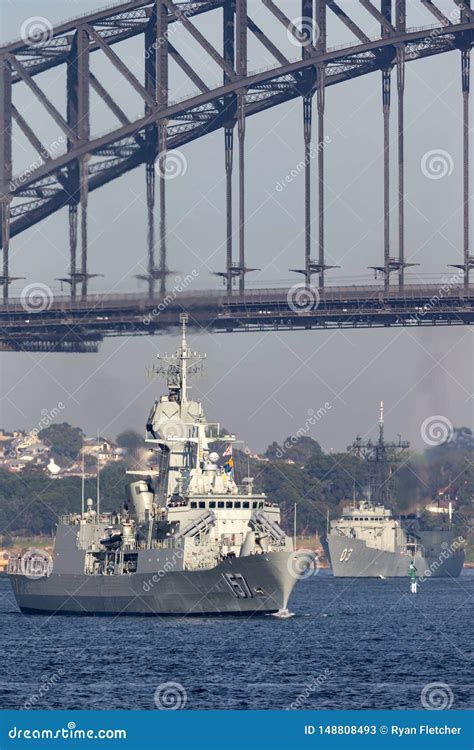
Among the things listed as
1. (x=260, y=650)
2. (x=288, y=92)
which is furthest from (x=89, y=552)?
(x=288, y=92)

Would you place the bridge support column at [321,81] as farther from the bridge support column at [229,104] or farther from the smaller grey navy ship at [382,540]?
the smaller grey navy ship at [382,540]

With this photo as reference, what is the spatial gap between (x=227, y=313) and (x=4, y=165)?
A: 46.8 ft

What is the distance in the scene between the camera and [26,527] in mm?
137250

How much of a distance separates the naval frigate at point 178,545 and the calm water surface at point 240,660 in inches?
34.7

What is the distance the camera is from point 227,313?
90000 millimetres

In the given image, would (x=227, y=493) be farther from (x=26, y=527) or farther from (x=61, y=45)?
(x=26, y=527)

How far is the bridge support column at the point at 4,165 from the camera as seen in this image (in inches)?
3780

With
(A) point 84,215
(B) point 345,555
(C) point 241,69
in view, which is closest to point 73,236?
(A) point 84,215

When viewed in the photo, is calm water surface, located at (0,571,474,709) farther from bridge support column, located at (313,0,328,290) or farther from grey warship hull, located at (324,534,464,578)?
grey warship hull, located at (324,534,464,578)

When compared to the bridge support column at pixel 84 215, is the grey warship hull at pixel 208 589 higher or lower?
lower

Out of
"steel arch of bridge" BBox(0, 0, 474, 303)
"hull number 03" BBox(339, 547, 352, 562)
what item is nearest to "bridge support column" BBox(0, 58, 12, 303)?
"steel arch of bridge" BBox(0, 0, 474, 303)

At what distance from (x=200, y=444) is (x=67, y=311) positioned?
26.3 metres

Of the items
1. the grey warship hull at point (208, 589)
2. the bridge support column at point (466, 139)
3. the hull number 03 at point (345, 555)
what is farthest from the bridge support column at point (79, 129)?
the hull number 03 at point (345, 555)

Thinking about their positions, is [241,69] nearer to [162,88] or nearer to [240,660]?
[162,88]
